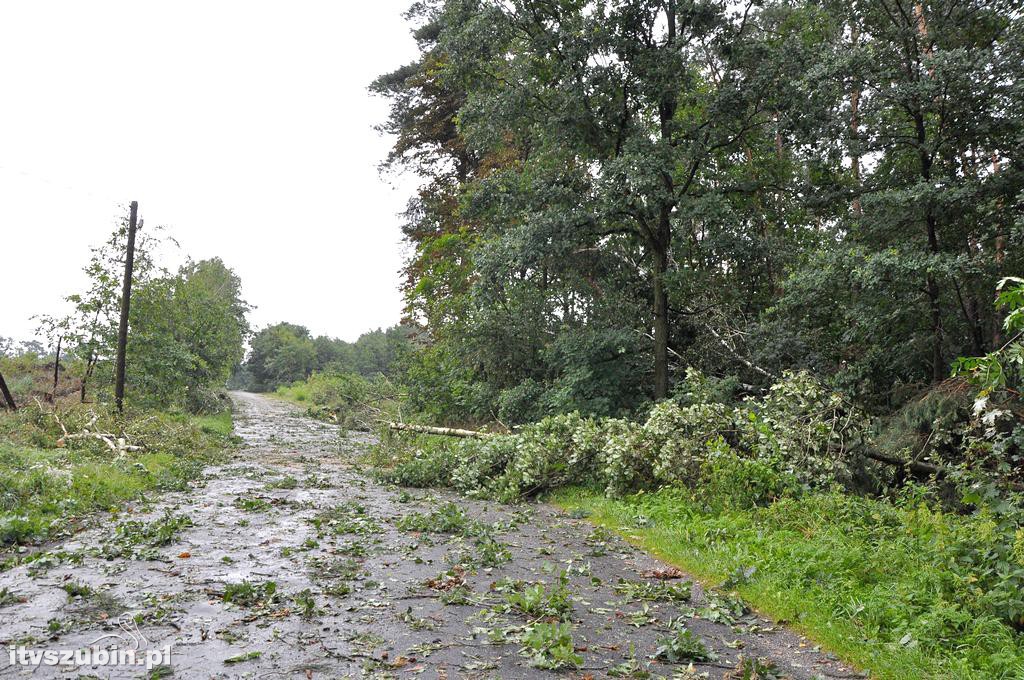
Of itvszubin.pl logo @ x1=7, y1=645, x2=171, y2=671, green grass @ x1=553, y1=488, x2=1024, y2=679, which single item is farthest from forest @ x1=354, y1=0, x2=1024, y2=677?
itvszubin.pl logo @ x1=7, y1=645, x2=171, y2=671

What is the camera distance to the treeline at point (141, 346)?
73.2 ft

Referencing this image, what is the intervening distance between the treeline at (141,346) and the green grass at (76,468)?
4.78 m

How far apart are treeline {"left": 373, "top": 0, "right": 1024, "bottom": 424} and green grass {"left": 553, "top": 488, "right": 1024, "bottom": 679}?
14.9 feet

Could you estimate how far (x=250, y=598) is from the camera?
17.5 ft

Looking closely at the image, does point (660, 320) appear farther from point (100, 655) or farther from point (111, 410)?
point (111, 410)

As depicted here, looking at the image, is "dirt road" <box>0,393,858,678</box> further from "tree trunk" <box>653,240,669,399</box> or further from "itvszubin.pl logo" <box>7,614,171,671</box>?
"tree trunk" <box>653,240,669,399</box>

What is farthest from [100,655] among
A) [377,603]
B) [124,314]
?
[124,314]

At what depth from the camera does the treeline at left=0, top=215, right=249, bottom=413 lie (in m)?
22.3

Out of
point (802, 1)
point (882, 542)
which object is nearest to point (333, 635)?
point (882, 542)

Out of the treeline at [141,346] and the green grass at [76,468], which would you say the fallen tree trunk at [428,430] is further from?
the treeline at [141,346]

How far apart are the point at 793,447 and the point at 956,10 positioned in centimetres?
807

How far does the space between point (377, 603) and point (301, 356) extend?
79.4 m

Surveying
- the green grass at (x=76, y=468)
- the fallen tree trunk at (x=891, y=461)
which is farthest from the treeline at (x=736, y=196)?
the green grass at (x=76, y=468)

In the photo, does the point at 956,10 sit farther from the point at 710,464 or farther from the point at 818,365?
the point at 710,464
